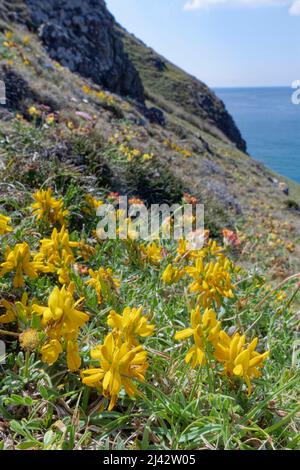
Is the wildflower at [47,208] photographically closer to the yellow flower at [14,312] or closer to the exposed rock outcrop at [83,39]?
the yellow flower at [14,312]

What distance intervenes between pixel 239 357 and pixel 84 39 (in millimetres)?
20805

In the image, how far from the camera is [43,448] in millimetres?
1196

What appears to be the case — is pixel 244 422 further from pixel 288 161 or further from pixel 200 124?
pixel 288 161

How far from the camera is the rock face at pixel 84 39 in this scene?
16.6 meters

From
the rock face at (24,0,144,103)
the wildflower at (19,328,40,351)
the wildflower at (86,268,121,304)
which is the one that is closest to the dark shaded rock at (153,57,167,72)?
the rock face at (24,0,144,103)

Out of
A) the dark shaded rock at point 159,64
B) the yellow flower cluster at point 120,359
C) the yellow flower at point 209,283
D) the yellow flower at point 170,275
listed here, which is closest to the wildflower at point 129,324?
the yellow flower cluster at point 120,359

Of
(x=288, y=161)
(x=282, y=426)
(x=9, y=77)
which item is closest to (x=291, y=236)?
(x=9, y=77)

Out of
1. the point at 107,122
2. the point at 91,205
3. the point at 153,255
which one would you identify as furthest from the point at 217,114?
the point at 153,255

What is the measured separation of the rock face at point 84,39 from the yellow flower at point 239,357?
16467 millimetres

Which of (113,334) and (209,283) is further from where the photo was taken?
(209,283)

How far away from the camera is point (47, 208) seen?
230 cm

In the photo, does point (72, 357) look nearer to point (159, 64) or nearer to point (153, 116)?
point (153, 116)

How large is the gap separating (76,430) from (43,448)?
116 mm

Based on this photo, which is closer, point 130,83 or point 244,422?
point 244,422
